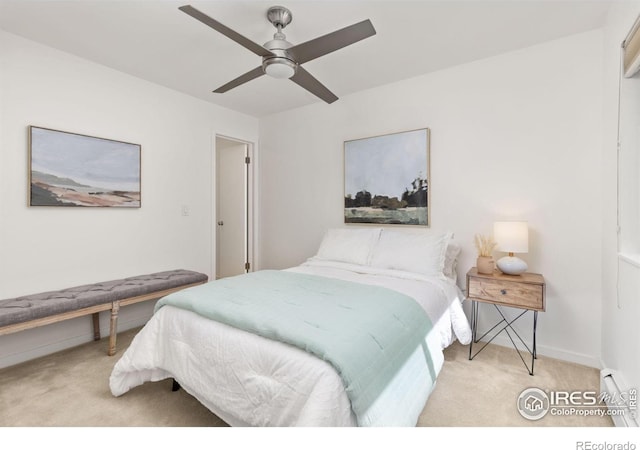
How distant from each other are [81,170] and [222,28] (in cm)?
204

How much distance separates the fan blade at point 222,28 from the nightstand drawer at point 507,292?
2217 mm

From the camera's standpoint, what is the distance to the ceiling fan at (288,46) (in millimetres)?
1568

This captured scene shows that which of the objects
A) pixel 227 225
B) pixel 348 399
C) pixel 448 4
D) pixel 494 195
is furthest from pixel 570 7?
pixel 227 225

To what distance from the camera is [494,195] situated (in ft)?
8.59

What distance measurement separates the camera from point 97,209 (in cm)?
278

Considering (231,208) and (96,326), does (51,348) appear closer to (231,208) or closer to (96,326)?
(96,326)

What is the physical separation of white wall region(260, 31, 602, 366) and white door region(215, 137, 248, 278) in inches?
74.6

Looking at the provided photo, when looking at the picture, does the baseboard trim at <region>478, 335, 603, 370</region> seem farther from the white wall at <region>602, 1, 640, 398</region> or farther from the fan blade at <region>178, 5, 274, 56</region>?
the fan blade at <region>178, 5, 274, 56</region>

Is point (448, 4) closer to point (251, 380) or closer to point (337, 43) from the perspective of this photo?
point (337, 43)

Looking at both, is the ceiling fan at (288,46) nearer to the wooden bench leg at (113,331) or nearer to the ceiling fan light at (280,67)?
the ceiling fan light at (280,67)

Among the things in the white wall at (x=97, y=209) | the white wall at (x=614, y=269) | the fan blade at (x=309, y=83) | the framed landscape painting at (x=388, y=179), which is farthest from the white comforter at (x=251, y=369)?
the fan blade at (x=309, y=83)

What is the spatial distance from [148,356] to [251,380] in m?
0.85

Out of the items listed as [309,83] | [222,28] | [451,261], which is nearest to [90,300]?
[222,28]

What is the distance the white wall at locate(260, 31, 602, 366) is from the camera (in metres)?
2.26
